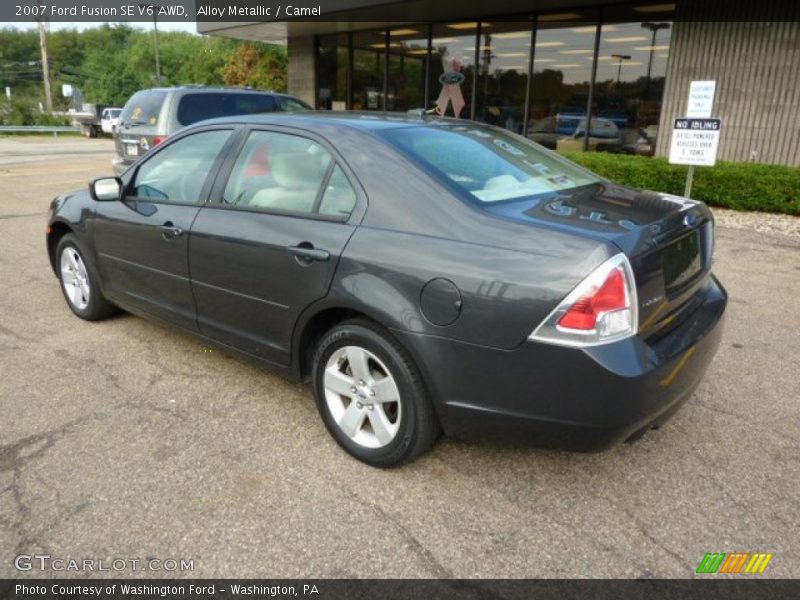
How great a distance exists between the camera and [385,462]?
281 centimetres

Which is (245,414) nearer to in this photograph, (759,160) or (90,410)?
(90,410)

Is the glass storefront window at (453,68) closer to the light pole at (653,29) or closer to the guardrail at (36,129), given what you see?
the light pole at (653,29)

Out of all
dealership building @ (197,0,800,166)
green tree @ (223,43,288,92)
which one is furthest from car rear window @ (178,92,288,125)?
green tree @ (223,43,288,92)

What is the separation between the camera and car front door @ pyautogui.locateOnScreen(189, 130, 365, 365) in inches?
114

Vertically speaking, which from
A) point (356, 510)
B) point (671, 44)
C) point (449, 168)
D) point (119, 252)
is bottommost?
point (356, 510)

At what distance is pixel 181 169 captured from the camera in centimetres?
379

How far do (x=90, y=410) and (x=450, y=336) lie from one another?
2115 millimetres

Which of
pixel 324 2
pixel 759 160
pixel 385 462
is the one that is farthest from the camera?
pixel 324 2

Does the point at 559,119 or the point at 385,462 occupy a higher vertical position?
the point at 559,119

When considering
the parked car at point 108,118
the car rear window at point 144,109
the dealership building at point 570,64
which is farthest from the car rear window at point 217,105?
the parked car at point 108,118

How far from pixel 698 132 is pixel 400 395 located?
20.5 ft

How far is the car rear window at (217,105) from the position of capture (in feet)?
28.7

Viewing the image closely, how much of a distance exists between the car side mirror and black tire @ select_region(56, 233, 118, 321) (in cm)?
54

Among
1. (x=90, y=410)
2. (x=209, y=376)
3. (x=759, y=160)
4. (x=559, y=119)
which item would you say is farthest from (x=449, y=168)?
(x=559, y=119)
